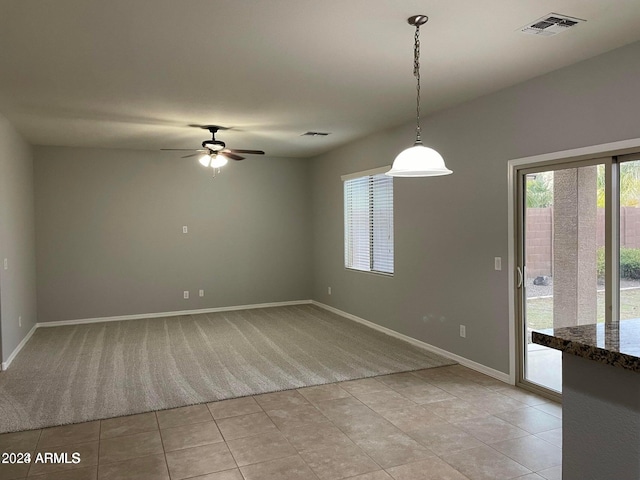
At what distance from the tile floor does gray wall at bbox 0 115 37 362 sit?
2.27 m

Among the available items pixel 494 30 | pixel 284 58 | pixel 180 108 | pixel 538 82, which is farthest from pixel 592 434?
pixel 180 108

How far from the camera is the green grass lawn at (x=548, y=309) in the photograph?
3.38 m

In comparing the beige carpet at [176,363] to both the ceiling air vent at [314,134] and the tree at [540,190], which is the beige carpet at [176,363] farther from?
the ceiling air vent at [314,134]

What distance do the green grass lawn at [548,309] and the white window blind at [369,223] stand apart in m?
2.31

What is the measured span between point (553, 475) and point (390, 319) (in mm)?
3456

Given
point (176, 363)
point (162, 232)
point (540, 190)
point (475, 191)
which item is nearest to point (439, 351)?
point (475, 191)

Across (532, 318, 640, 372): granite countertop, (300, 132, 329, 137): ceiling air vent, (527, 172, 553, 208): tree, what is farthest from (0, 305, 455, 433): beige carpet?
(532, 318, 640, 372): granite countertop

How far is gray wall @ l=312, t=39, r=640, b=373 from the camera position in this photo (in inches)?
138

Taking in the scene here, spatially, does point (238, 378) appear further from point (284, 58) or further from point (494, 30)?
point (494, 30)

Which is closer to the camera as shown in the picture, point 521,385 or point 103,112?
point 521,385

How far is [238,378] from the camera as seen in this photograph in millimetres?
4551

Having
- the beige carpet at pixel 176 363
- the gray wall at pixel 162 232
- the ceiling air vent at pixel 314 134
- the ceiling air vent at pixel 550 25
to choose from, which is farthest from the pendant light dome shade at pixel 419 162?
the gray wall at pixel 162 232

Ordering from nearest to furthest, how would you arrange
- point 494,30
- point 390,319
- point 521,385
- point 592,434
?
point 592,434, point 494,30, point 521,385, point 390,319

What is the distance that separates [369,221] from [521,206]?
9.19 ft
